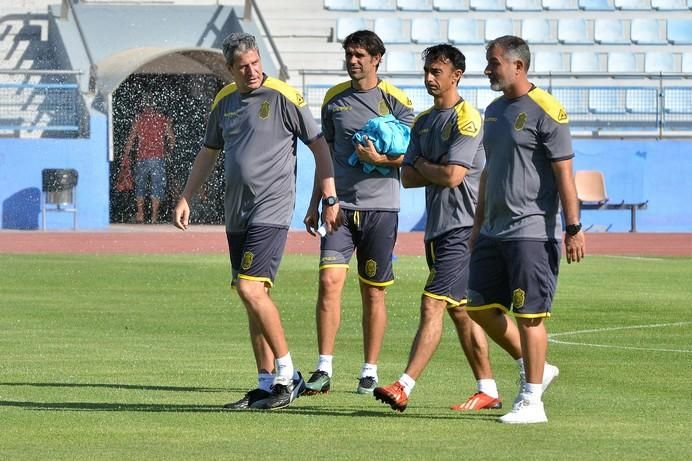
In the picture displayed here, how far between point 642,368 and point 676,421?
108 inches

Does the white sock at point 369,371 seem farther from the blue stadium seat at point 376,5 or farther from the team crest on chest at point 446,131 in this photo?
the blue stadium seat at point 376,5

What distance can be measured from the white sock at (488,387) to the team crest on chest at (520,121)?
64.4 inches

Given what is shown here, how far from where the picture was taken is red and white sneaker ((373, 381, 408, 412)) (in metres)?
8.33

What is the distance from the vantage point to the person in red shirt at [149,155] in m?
34.6

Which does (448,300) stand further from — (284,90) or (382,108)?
(382,108)

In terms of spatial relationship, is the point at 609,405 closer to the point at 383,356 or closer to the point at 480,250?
the point at 480,250

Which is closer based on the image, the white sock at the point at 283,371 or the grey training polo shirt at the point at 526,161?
the grey training polo shirt at the point at 526,161

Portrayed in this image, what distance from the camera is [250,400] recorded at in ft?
29.8

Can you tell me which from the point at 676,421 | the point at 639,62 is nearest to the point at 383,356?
the point at 676,421

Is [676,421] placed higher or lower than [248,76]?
lower

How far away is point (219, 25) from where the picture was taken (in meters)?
35.0

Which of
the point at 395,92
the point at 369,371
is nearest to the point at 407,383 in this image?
the point at 369,371

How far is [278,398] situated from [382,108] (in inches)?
90.7

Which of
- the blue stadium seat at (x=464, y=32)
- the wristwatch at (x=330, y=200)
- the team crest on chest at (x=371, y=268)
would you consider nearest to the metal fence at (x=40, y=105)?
the blue stadium seat at (x=464, y=32)
